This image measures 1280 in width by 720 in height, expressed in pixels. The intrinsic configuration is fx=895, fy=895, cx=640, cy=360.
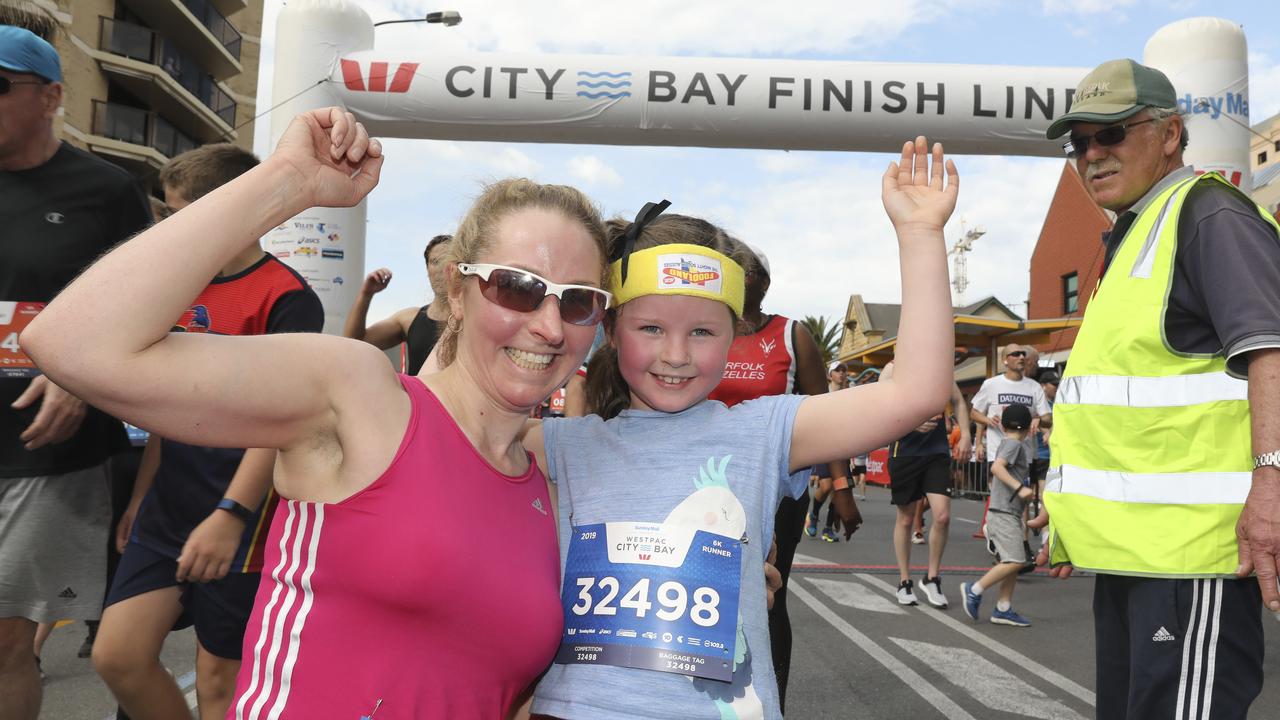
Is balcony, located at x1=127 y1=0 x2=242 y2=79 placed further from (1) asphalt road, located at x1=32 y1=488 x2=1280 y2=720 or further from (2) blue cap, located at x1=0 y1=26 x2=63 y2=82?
(2) blue cap, located at x1=0 y1=26 x2=63 y2=82

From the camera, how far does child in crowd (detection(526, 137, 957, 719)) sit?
1736 millimetres

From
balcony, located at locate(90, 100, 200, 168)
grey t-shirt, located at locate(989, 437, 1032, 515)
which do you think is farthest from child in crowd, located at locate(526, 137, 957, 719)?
balcony, located at locate(90, 100, 200, 168)

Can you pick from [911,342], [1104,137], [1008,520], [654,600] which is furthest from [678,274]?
[1008,520]

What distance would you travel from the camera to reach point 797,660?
A: 536cm

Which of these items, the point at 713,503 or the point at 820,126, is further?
the point at 820,126

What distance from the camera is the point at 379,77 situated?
25.7 ft

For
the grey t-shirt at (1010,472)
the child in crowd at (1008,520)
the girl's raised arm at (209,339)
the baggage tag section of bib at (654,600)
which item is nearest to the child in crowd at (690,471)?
the baggage tag section of bib at (654,600)

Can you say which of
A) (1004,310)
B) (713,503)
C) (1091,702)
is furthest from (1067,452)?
(1004,310)

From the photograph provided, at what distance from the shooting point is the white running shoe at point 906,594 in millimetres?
7180

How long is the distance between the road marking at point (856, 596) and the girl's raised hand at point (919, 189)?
552 cm

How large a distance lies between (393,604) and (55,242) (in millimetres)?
2278

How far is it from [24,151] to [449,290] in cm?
201

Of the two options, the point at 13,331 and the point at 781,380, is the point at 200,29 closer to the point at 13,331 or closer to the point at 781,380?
the point at 13,331

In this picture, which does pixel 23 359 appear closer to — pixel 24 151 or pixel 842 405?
pixel 24 151
